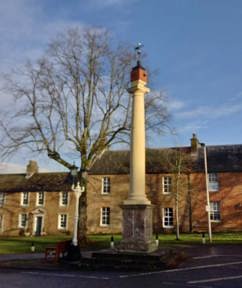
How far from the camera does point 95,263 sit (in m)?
13.4

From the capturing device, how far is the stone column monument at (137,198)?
14.2 metres

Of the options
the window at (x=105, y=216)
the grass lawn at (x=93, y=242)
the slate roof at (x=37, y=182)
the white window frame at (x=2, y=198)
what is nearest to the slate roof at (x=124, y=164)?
Result: the window at (x=105, y=216)

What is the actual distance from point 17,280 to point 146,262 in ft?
16.0

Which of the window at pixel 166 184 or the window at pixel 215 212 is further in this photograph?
the window at pixel 166 184

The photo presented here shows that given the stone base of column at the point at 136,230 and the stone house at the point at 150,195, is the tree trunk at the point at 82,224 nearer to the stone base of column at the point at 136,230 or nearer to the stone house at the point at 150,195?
the stone base of column at the point at 136,230

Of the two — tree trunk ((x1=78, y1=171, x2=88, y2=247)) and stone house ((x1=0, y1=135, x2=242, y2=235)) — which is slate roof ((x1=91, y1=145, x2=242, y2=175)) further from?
tree trunk ((x1=78, y1=171, x2=88, y2=247))

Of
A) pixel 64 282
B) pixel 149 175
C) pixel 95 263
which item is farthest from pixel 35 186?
pixel 64 282

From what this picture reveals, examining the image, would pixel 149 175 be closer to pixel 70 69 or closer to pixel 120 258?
pixel 70 69

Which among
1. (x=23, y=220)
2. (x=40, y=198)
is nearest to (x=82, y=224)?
(x=40, y=198)

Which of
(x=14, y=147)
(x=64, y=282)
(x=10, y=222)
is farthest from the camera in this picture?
(x=10, y=222)

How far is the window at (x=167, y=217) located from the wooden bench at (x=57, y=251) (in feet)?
76.7

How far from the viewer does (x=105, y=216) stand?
39.1 m

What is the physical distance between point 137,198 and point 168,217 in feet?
77.6

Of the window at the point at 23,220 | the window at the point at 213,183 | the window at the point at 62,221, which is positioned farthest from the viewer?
the window at the point at 23,220
